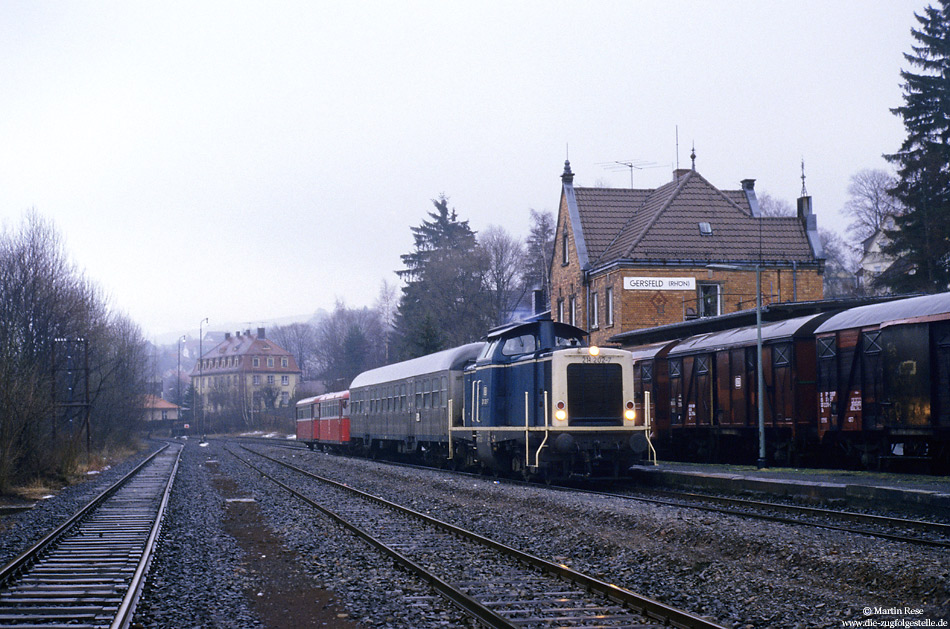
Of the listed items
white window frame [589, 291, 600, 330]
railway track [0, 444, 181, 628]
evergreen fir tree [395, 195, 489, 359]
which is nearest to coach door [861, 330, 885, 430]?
railway track [0, 444, 181, 628]

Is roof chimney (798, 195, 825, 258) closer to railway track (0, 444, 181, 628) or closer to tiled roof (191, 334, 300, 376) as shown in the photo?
railway track (0, 444, 181, 628)

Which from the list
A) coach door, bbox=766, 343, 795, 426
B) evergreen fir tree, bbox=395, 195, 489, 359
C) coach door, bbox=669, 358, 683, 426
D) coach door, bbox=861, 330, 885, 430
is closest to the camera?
coach door, bbox=861, 330, 885, 430

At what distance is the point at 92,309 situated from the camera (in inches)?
1738

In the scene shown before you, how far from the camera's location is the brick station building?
3912 cm

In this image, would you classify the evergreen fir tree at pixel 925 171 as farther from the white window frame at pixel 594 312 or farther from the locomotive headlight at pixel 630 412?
the locomotive headlight at pixel 630 412

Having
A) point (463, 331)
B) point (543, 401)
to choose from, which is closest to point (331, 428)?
point (463, 331)

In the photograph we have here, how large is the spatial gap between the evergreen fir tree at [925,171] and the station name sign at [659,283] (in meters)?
8.77

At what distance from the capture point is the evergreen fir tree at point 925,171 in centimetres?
3844

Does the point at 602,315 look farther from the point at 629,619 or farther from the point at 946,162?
the point at 629,619

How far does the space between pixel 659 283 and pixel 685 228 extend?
3.55 m

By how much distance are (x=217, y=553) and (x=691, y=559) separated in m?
5.76

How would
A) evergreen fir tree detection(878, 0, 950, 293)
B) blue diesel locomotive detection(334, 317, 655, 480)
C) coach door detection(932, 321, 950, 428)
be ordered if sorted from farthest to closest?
evergreen fir tree detection(878, 0, 950, 293), blue diesel locomotive detection(334, 317, 655, 480), coach door detection(932, 321, 950, 428)

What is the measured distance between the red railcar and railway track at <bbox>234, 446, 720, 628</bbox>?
29089 mm

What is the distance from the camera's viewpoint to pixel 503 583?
9.02 meters
